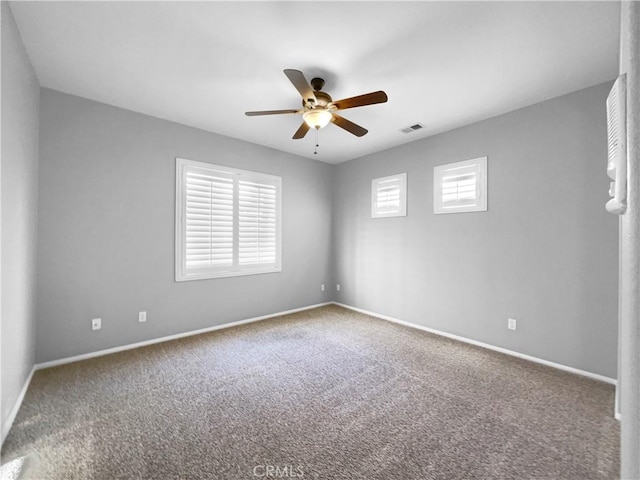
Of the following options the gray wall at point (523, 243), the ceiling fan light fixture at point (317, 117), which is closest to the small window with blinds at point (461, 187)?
the gray wall at point (523, 243)

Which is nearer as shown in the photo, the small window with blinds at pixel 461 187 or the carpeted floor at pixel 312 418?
the carpeted floor at pixel 312 418

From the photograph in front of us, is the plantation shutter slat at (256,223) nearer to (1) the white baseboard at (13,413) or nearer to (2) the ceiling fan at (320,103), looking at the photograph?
(2) the ceiling fan at (320,103)

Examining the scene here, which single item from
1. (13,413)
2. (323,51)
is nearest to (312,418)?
(13,413)

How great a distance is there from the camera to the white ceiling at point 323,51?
1.86 metres

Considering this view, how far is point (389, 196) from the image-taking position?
14.8 feet

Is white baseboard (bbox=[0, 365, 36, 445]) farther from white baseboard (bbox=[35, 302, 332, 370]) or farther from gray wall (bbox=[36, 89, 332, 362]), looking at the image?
gray wall (bbox=[36, 89, 332, 362])

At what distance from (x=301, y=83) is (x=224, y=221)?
8.06 feet

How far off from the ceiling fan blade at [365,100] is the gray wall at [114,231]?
2307mm

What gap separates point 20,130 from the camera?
216 cm

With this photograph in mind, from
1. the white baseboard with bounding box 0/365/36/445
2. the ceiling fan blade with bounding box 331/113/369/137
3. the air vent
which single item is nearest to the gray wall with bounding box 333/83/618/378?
the air vent

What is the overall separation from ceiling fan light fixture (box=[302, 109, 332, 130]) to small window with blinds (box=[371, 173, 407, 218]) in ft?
6.94

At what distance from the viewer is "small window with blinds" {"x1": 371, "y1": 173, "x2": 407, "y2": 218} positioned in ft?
14.1

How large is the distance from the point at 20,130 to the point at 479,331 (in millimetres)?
4965

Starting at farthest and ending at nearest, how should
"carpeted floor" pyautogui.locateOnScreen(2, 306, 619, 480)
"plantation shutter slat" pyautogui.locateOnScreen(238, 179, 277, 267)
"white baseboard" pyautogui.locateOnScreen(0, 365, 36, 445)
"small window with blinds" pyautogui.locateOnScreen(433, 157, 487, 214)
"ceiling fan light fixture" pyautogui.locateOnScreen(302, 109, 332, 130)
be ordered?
"plantation shutter slat" pyautogui.locateOnScreen(238, 179, 277, 267) → "small window with blinds" pyautogui.locateOnScreen(433, 157, 487, 214) → "ceiling fan light fixture" pyautogui.locateOnScreen(302, 109, 332, 130) → "white baseboard" pyautogui.locateOnScreen(0, 365, 36, 445) → "carpeted floor" pyautogui.locateOnScreen(2, 306, 619, 480)
